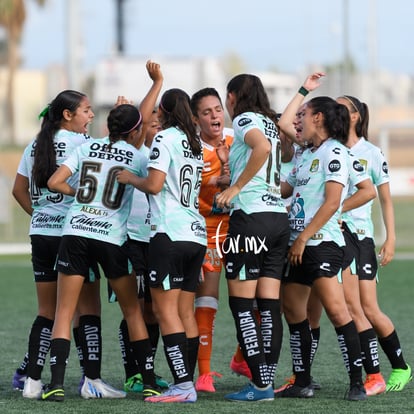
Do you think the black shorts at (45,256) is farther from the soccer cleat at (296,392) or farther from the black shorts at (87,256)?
the soccer cleat at (296,392)

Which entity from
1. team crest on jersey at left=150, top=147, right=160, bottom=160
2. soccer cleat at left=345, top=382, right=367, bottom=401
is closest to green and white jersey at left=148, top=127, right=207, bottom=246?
team crest on jersey at left=150, top=147, right=160, bottom=160

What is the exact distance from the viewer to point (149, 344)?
6820mm

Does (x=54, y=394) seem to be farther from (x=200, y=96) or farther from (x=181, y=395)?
(x=200, y=96)

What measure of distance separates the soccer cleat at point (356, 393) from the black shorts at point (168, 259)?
127cm

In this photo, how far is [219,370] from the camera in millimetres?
8023

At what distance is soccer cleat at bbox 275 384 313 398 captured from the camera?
6707 millimetres

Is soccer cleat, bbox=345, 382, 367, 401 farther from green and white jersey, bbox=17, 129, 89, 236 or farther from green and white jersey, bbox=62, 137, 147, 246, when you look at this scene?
green and white jersey, bbox=17, 129, 89, 236

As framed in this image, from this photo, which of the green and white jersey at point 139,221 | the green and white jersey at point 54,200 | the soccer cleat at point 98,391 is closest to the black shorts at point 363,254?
the green and white jersey at point 139,221

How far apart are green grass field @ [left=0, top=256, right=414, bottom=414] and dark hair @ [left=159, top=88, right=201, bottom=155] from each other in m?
1.64

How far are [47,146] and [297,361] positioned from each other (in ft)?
7.08

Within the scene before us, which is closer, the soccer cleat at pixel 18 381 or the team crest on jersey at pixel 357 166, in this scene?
the team crest on jersey at pixel 357 166

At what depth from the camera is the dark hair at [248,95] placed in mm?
6531

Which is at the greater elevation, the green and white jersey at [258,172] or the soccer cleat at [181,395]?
the green and white jersey at [258,172]

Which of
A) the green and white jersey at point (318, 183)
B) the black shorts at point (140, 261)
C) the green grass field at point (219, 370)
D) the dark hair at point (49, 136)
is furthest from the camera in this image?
the black shorts at point (140, 261)
